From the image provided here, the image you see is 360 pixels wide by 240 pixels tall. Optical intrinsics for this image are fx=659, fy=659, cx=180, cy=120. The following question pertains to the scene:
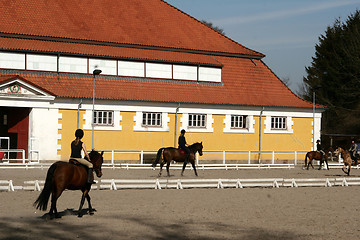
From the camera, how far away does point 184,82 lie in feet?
133

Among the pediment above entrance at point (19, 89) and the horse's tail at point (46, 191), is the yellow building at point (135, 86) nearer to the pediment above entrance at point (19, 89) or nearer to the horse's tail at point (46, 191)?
the pediment above entrance at point (19, 89)

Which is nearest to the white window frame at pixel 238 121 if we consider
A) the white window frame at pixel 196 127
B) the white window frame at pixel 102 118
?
the white window frame at pixel 196 127

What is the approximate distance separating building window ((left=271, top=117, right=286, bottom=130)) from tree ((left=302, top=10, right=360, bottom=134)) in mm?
17095

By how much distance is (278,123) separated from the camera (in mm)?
42094

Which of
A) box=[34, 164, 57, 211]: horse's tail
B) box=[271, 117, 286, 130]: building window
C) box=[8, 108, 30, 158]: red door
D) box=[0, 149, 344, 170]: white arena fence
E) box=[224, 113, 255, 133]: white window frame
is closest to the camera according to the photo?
box=[34, 164, 57, 211]: horse's tail

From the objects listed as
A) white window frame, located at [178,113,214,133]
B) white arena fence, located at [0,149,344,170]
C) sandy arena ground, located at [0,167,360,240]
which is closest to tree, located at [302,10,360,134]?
white arena fence, located at [0,149,344,170]

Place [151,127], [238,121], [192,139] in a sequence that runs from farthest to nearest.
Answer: [238,121] < [192,139] < [151,127]

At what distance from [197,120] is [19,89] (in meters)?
10.9

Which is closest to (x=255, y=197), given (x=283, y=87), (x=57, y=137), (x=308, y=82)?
(x=57, y=137)

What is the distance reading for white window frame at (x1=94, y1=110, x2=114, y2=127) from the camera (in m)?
36.7

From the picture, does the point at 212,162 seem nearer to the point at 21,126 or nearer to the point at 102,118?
the point at 102,118

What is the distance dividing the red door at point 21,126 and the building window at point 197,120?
31.7 ft

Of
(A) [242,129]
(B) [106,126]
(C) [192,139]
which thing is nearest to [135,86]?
(B) [106,126]

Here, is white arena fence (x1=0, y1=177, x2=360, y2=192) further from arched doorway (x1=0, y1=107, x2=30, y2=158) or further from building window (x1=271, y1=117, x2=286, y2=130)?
building window (x1=271, y1=117, x2=286, y2=130)
